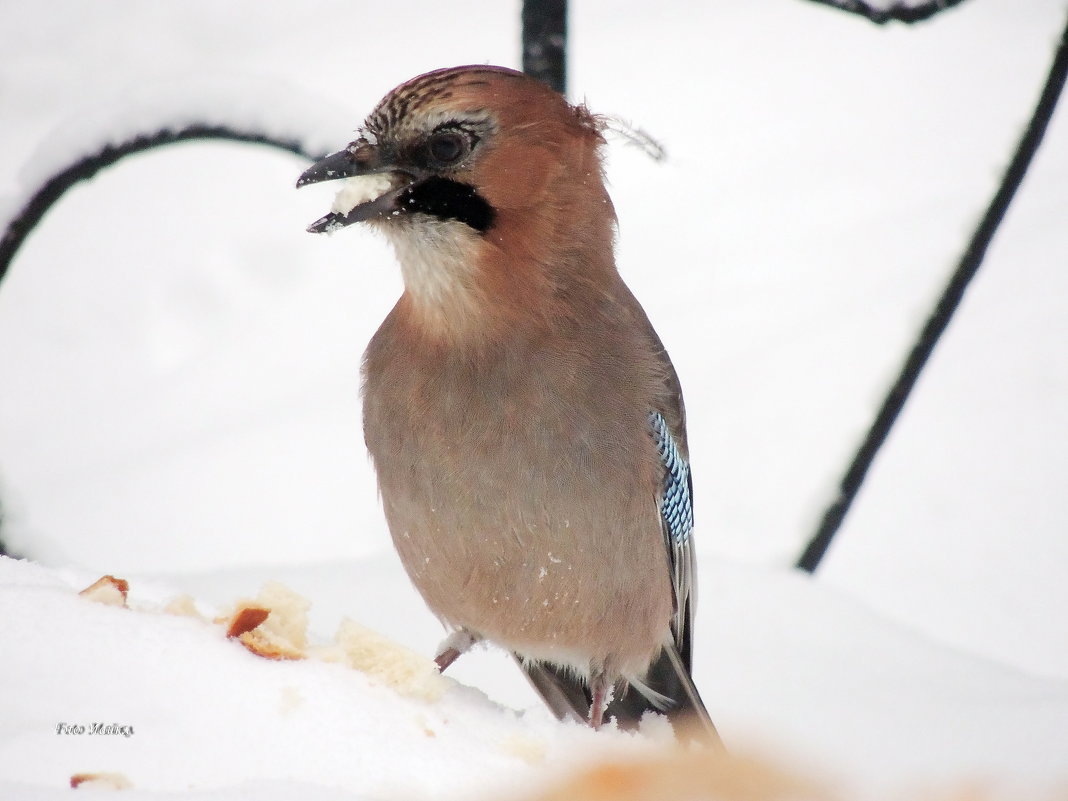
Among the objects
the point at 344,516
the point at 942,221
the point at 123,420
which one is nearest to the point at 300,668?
the point at 344,516

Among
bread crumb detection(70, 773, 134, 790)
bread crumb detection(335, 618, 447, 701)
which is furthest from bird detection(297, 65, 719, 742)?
bread crumb detection(70, 773, 134, 790)

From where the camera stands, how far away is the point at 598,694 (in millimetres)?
1780

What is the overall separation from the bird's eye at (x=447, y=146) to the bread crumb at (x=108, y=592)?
0.58m

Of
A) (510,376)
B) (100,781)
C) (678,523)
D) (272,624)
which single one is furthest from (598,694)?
(100,781)

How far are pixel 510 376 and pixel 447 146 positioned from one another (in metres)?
0.29

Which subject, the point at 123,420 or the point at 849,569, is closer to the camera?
the point at 849,569

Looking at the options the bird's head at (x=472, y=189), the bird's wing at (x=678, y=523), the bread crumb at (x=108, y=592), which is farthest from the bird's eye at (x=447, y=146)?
the bread crumb at (x=108, y=592)

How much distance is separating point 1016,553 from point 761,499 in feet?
1.88

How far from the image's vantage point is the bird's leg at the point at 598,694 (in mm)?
1753

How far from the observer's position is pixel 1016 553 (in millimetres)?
2287

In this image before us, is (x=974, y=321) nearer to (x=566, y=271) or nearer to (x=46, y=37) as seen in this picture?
(x=566, y=271)

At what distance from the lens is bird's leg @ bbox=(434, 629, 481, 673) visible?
175 cm

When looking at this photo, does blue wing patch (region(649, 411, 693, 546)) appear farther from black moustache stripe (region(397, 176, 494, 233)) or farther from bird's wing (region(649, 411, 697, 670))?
black moustache stripe (region(397, 176, 494, 233))

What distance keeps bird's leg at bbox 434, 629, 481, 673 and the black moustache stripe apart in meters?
0.62
